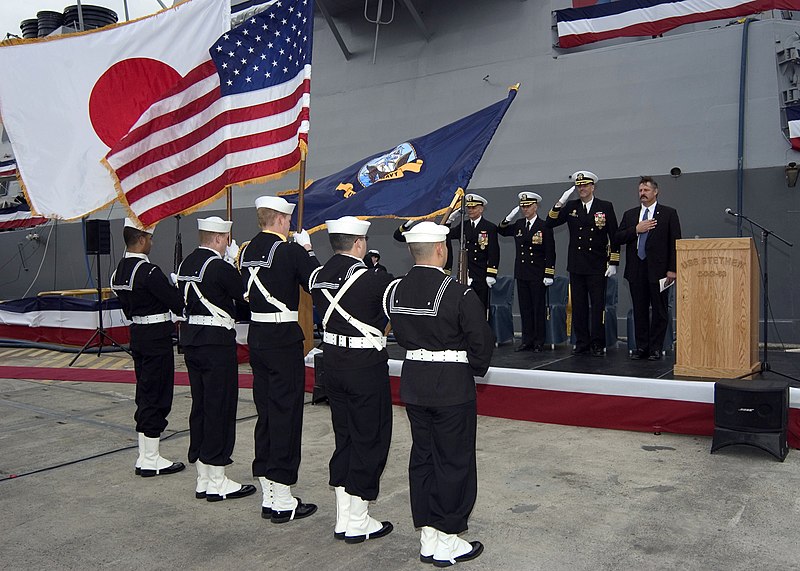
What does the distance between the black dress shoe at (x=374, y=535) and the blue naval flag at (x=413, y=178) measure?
2.68m

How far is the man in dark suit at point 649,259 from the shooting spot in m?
6.38

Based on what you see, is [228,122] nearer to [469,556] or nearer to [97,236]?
[469,556]

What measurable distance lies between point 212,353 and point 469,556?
2.03 metres

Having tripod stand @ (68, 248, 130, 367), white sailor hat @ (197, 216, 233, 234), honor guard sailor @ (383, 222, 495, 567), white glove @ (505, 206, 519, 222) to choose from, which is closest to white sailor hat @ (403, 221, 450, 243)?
honor guard sailor @ (383, 222, 495, 567)

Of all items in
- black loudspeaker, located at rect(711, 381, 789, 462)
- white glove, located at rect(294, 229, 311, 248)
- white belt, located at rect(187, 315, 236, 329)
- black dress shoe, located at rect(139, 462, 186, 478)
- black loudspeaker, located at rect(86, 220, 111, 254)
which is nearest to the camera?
white glove, located at rect(294, 229, 311, 248)

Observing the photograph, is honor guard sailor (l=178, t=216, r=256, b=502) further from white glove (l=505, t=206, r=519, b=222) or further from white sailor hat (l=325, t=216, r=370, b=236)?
white glove (l=505, t=206, r=519, b=222)

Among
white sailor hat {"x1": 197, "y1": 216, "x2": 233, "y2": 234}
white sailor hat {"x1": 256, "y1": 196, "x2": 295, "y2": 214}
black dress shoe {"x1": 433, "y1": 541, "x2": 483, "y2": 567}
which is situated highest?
white sailor hat {"x1": 256, "y1": 196, "x2": 295, "y2": 214}

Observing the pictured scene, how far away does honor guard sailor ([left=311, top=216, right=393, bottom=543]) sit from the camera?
3555 millimetres

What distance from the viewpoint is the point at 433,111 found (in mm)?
10750

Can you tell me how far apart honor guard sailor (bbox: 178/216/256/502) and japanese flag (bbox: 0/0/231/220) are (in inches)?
62.4

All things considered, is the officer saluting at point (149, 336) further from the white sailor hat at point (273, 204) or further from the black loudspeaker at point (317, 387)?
the black loudspeaker at point (317, 387)

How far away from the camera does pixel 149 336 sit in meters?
4.94

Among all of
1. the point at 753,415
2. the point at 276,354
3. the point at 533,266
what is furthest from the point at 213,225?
the point at 533,266

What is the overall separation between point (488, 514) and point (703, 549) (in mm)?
1096
